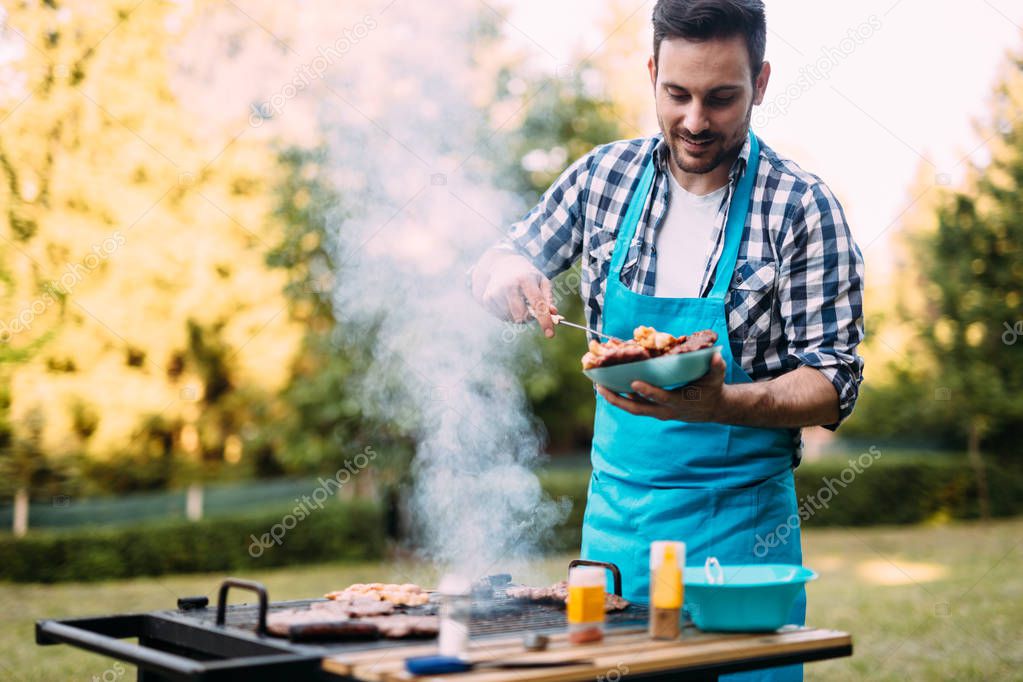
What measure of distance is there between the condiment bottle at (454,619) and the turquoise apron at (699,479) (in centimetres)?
76

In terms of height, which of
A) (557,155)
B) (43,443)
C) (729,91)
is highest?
(557,155)

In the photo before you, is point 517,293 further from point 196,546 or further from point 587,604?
point 196,546

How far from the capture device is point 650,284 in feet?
9.07

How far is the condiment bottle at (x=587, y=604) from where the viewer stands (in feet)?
6.70

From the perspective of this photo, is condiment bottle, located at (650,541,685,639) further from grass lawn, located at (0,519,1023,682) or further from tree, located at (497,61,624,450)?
tree, located at (497,61,624,450)

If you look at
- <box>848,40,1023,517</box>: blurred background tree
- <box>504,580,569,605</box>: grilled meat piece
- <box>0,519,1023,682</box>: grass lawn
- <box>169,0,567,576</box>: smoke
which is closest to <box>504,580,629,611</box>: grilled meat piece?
<box>504,580,569,605</box>: grilled meat piece

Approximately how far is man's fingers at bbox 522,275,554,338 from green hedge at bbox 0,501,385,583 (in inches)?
333

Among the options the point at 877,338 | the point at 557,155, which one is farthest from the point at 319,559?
the point at 877,338

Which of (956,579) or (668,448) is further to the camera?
(956,579)

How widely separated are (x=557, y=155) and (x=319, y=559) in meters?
5.27

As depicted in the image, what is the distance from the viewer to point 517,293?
9.17ft

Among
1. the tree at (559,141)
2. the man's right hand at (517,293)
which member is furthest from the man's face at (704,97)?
the tree at (559,141)

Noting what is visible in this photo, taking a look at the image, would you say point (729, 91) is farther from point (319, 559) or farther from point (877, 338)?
point (877, 338)

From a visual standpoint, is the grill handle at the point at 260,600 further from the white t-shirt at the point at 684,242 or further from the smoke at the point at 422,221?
the smoke at the point at 422,221
